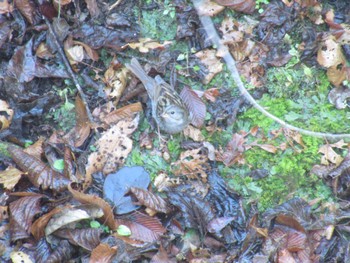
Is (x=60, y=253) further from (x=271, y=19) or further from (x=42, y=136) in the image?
(x=271, y=19)

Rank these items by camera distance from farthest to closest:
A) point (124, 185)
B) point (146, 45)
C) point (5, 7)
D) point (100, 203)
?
point (146, 45), point (5, 7), point (124, 185), point (100, 203)

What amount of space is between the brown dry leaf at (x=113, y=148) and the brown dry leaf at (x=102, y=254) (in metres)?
0.73

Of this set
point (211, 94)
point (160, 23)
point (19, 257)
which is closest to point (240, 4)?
point (160, 23)

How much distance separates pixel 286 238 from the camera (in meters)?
4.08

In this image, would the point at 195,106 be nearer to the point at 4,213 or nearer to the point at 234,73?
the point at 234,73

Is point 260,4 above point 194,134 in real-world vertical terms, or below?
above

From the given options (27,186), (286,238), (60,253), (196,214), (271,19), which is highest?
(271,19)

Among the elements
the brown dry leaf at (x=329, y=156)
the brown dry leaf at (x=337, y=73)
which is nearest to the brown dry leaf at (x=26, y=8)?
the brown dry leaf at (x=337, y=73)

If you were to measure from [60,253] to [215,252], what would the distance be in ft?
4.26

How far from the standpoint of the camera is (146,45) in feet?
15.5

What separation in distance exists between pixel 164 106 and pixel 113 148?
0.62 meters

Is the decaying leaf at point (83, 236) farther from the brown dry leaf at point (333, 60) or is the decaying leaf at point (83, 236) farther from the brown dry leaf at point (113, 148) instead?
the brown dry leaf at point (333, 60)

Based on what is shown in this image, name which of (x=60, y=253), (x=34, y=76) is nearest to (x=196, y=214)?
(x=60, y=253)

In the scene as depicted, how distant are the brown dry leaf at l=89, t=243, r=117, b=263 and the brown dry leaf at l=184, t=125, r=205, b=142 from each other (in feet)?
4.29
